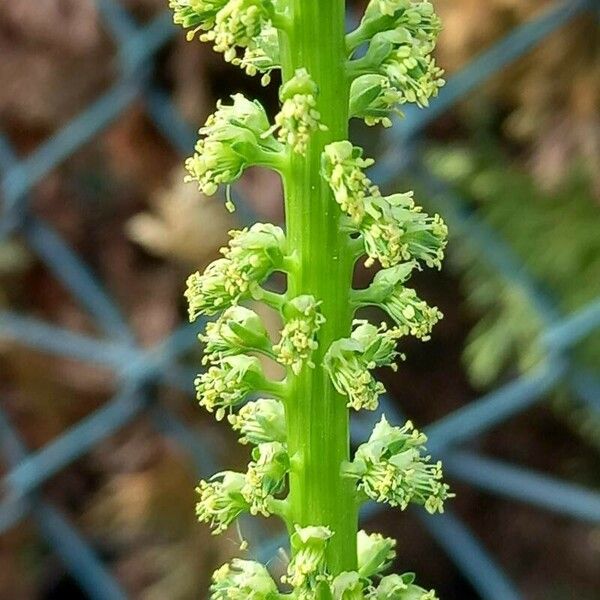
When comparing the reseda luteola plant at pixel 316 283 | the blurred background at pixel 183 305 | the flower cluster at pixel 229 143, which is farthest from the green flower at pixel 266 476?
the blurred background at pixel 183 305

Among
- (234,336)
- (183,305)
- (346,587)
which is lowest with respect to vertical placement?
(346,587)

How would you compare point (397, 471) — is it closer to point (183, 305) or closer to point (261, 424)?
point (261, 424)

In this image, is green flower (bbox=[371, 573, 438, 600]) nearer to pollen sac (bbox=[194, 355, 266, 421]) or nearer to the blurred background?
pollen sac (bbox=[194, 355, 266, 421])

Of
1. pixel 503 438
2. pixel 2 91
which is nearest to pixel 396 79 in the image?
pixel 503 438

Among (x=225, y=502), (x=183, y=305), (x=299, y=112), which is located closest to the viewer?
(x=299, y=112)

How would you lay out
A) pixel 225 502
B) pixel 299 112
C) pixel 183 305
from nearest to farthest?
pixel 299 112, pixel 225 502, pixel 183 305

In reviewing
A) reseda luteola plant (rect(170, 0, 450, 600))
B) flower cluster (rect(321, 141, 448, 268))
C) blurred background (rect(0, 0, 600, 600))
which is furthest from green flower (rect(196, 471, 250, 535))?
blurred background (rect(0, 0, 600, 600))

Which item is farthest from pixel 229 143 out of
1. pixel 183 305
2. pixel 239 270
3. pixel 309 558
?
pixel 183 305
